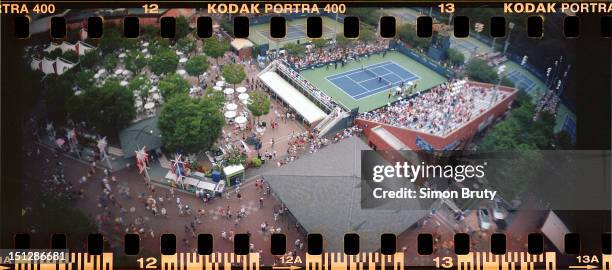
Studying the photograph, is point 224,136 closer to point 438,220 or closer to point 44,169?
point 44,169

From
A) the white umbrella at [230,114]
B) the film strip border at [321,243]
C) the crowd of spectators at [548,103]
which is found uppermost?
the crowd of spectators at [548,103]

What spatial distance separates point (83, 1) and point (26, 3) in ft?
7.43

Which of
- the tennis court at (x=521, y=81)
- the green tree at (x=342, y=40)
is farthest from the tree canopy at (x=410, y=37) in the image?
the tennis court at (x=521, y=81)

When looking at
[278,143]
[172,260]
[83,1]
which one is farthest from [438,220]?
[83,1]

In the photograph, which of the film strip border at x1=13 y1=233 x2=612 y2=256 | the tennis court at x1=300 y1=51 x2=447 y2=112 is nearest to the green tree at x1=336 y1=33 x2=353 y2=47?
the tennis court at x1=300 y1=51 x2=447 y2=112

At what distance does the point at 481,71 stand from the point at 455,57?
4.52ft

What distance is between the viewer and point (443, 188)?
2161cm

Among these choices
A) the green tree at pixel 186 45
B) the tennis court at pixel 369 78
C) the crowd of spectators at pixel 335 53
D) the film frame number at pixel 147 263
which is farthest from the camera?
the tennis court at pixel 369 78

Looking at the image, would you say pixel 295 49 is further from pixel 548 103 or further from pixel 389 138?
pixel 548 103

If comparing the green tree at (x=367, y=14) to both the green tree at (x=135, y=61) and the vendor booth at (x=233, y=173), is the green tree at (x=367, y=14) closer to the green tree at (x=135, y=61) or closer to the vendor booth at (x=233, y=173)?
the vendor booth at (x=233, y=173)

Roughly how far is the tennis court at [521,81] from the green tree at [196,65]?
1432 centimetres

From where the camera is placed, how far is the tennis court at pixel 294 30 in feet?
71.2

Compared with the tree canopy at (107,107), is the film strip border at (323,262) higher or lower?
lower

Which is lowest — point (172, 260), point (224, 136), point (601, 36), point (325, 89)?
point (172, 260)
